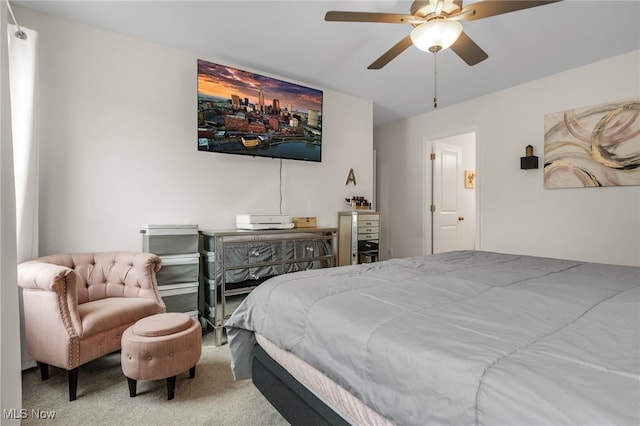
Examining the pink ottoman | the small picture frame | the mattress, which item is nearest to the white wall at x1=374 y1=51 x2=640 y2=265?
the small picture frame

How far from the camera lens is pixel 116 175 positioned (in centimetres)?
266

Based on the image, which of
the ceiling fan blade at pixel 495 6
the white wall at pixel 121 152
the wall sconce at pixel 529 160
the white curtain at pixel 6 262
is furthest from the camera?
the wall sconce at pixel 529 160

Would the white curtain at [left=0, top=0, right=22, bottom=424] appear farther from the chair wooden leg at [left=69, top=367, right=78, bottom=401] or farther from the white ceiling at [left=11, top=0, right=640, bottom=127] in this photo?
the white ceiling at [left=11, top=0, right=640, bottom=127]

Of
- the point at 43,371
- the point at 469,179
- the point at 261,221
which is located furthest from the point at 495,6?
the point at 469,179

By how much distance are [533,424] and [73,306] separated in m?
2.23

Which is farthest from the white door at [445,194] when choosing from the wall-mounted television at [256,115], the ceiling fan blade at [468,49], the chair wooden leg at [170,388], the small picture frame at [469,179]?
the chair wooden leg at [170,388]

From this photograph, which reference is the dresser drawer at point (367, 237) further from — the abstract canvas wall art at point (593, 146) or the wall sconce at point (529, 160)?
the abstract canvas wall art at point (593, 146)

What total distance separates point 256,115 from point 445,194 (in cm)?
327

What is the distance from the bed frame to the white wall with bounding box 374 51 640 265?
11.3 ft

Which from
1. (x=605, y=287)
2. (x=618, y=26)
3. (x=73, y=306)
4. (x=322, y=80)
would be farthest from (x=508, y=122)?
(x=73, y=306)

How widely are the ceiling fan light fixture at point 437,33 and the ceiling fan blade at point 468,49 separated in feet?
0.58

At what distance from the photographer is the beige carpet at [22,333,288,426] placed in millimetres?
1613

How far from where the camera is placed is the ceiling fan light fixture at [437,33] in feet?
5.79

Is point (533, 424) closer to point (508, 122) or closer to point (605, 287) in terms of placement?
point (605, 287)
